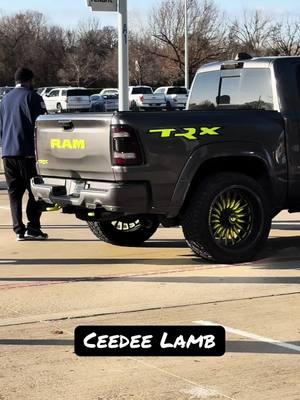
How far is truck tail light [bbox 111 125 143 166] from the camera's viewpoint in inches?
262

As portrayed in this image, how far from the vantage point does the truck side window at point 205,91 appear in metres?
8.40

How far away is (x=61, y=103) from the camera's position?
50.9 metres

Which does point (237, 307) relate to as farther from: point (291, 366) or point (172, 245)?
point (172, 245)

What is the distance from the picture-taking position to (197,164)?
274 inches

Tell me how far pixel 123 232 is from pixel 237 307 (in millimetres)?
3027

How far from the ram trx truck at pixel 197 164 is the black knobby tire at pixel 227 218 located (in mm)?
10

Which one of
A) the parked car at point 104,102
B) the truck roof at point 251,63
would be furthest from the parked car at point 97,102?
the truck roof at point 251,63

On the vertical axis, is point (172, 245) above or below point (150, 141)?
below

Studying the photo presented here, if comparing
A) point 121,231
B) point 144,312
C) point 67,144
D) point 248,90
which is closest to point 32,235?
point 121,231

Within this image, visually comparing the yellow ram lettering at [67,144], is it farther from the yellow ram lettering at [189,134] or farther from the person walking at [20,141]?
the person walking at [20,141]

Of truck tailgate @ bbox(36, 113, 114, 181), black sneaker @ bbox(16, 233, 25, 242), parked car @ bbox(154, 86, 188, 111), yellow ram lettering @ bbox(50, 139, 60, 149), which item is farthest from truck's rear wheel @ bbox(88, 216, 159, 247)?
parked car @ bbox(154, 86, 188, 111)

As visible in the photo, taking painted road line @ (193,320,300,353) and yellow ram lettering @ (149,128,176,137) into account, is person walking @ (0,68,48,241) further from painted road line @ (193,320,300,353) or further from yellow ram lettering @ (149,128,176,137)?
painted road line @ (193,320,300,353)

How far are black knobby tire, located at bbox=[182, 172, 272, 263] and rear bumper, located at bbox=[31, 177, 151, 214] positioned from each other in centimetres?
60

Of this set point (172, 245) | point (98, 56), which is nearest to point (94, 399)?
point (172, 245)
